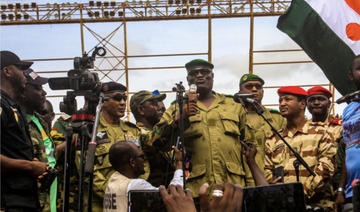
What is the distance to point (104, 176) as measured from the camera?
203 inches

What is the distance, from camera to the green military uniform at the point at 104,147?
16.4ft

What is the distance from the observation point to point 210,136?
5059 mm

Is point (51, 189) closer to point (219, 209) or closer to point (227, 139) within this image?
point (227, 139)

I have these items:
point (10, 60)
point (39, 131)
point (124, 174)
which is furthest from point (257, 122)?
point (10, 60)

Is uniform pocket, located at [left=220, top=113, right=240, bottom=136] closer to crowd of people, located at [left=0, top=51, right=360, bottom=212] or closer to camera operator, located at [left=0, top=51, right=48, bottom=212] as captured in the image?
crowd of people, located at [left=0, top=51, right=360, bottom=212]

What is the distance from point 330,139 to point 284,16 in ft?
6.15

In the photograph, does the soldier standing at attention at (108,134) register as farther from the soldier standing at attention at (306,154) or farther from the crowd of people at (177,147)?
the soldier standing at attention at (306,154)

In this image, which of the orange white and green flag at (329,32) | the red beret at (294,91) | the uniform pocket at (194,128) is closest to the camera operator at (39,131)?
the uniform pocket at (194,128)

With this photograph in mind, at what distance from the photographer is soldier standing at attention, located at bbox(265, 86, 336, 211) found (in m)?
4.85

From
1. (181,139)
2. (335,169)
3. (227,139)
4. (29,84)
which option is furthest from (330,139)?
(29,84)

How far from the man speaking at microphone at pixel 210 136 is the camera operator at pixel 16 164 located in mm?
1702

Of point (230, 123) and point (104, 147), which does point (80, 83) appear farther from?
point (230, 123)

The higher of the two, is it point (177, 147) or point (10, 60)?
point (10, 60)

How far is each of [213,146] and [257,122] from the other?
1512 millimetres
